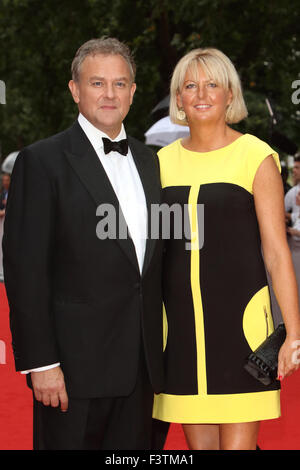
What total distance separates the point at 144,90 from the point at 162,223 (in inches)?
544

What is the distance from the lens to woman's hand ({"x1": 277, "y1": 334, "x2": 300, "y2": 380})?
3.29 metres

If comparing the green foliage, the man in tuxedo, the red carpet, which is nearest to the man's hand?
the man in tuxedo

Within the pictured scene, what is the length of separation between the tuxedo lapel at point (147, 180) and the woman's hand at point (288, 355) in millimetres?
679

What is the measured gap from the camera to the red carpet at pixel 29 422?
15.6 feet

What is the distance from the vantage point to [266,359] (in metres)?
3.24

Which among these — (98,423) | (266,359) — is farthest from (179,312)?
(98,423)

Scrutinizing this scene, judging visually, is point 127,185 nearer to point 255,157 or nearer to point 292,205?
point 255,157

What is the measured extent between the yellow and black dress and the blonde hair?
0.16m

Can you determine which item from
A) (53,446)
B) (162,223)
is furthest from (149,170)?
(53,446)

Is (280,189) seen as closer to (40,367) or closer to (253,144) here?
(253,144)

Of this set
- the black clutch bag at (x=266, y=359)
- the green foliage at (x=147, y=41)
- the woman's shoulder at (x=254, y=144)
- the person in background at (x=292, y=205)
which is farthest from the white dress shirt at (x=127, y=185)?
the green foliage at (x=147, y=41)

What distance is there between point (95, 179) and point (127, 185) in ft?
0.57

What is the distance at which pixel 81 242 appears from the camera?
3.13m

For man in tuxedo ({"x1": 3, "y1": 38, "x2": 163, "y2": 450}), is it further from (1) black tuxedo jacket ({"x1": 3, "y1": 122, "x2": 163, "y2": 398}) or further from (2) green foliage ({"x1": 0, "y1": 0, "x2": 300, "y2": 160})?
(2) green foliage ({"x1": 0, "y1": 0, "x2": 300, "y2": 160})
